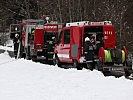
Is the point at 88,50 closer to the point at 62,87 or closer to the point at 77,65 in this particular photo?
the point at 77,65

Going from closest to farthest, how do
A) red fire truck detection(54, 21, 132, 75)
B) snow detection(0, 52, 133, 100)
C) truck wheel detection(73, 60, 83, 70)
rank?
snow detection(0, 52, 133, 100) < red fire truck detection(54, 21, 132, 75) < truck wheel detection(73, 60, 83, 70)

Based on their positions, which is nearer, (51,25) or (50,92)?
(50,92)

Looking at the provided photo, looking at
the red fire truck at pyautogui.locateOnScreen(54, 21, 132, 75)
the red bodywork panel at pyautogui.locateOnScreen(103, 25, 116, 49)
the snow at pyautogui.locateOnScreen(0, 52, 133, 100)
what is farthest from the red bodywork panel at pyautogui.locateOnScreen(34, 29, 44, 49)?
the snow at pyautogui.locateOnScreen(0, 52, 133, 100)

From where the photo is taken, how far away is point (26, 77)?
13328 mm

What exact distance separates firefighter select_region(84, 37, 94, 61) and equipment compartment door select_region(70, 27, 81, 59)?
482 millimetres

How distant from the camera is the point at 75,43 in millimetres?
19062

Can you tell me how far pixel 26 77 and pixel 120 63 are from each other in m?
5.51

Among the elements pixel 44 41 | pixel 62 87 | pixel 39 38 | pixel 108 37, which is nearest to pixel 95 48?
pixel 108 37

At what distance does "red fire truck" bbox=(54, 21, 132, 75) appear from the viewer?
17328 millimetres

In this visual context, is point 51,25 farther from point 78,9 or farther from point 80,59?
point 78,9

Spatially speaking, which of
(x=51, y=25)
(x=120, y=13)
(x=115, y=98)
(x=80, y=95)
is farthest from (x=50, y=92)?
(x=120, y=13)

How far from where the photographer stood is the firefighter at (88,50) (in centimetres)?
1814

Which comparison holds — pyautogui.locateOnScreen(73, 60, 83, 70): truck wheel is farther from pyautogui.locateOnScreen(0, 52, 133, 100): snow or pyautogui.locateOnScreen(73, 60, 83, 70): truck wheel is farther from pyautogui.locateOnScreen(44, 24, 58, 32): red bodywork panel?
pyautogui.locateOnScreen(44, 24, 58, 32): red bodywork panel

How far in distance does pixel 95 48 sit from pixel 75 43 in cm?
96
